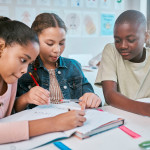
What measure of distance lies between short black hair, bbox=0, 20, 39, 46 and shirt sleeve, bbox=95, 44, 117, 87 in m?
0.48

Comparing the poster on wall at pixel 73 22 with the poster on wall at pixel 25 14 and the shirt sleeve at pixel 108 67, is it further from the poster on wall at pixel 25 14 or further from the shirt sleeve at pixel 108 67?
the shirt sleeve at pixel 108 67

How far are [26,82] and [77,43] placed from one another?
1735mm

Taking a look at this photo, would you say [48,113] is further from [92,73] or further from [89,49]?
[89,49]

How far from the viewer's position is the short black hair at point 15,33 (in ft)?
2.37

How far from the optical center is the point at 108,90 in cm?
104

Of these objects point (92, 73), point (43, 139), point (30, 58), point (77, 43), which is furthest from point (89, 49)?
point (43, 139)

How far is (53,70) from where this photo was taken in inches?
46.4

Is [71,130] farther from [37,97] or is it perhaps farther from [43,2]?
[43,2]

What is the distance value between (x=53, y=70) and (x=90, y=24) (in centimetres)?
181

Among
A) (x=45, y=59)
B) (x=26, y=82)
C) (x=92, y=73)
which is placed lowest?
(x=92, y=73)

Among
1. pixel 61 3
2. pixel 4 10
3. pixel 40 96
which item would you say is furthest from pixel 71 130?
pixel 61 3

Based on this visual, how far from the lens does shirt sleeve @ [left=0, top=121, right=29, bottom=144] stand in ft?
1.85

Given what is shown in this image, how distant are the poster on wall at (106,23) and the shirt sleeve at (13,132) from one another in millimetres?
2493

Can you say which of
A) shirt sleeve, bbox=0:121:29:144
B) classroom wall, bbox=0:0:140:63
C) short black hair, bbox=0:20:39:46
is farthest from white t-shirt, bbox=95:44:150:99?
classroom wall, bbox=0:0:140:63
